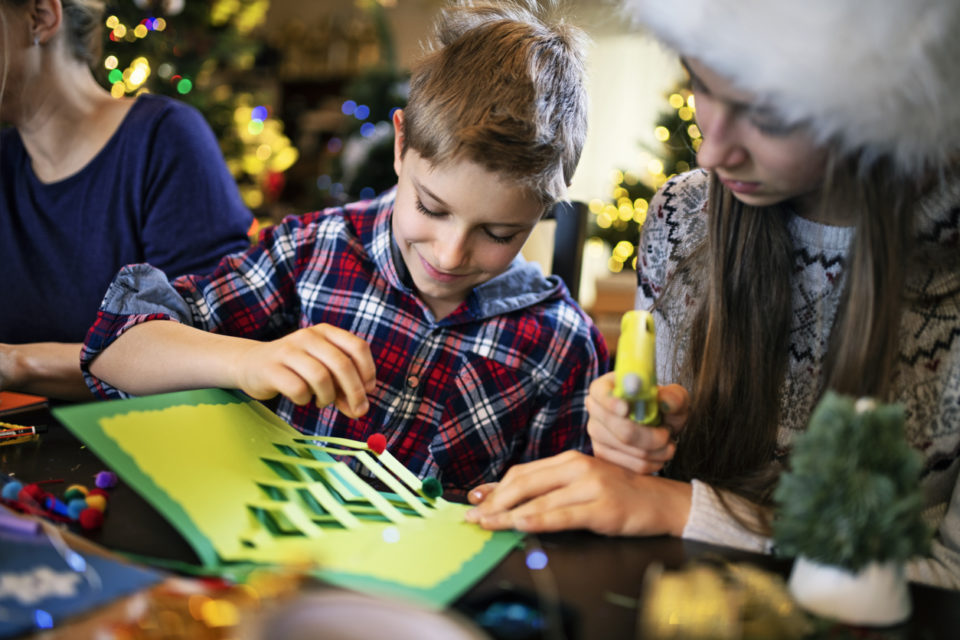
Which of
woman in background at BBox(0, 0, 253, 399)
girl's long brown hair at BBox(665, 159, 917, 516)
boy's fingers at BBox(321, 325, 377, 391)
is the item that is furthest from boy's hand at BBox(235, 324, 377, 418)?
woman in background at BBox(0, 0, 253, 399)

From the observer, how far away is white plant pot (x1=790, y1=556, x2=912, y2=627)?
513 mm

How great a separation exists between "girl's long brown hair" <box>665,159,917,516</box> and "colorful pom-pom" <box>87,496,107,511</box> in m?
0.58

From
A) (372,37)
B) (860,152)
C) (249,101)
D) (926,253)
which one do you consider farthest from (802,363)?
(372,37)

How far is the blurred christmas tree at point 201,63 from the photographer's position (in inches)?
99.6

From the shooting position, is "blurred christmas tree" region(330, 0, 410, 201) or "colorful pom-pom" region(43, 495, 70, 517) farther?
"blurred christmas tree" region(330, 0, 410, 201)

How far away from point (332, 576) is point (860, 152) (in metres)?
0.61

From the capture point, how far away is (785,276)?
0.96 metres

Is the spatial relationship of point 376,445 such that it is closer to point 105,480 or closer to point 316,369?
point 316,369

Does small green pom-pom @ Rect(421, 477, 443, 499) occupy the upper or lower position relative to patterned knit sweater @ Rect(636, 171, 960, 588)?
lower

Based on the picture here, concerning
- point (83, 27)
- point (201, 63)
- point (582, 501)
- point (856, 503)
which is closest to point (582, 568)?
point (582, 501)

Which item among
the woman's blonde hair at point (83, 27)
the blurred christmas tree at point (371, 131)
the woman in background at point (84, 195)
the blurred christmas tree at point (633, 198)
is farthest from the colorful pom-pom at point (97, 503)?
the blurred christmas tree at point (371, 131)

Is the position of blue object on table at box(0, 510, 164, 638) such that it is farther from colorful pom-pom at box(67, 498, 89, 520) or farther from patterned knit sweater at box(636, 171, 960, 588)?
patterned knit sweater at box(636, 171, 960, 588)

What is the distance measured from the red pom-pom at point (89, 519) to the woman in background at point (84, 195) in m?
0.78

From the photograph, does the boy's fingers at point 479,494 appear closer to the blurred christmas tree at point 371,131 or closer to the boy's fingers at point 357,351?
the boy's fingers at point 357,351
